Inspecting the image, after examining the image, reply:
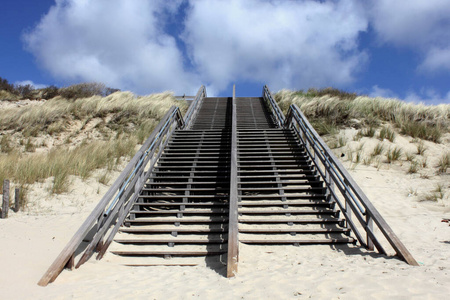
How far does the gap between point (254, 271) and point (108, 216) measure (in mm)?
2668

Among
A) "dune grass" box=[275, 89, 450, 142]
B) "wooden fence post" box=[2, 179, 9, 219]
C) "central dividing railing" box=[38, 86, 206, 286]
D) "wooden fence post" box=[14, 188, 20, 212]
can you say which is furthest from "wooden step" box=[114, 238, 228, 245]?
"dune grass" box=[275, 89, 450, 142]

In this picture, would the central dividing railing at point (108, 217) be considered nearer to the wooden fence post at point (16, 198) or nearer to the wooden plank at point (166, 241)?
the wooden plank at point (166, 241)

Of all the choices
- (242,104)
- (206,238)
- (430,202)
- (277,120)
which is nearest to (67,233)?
(206,238)

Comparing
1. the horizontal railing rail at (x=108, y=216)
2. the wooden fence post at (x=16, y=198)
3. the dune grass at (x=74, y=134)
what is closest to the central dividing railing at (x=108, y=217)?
the horizontal railing rail at (x=108, y=216)

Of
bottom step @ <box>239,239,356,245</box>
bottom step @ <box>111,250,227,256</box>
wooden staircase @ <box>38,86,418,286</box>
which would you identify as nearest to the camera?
wooden staircase @ <box>38,86,418,286</box>

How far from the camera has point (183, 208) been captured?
6031 mm

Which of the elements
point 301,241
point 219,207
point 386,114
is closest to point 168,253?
point 219,207

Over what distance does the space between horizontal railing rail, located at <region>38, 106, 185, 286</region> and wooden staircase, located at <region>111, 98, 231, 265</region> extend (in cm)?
20

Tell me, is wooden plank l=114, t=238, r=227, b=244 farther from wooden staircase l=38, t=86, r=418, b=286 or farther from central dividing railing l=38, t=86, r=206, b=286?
central dividing railing l=38, t=86, r=206, b=286

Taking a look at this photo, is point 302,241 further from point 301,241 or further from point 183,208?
point 183,208

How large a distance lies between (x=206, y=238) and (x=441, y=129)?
1041cm

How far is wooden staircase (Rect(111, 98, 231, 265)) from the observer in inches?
189

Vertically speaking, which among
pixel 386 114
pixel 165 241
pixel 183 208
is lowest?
pixel 165 241

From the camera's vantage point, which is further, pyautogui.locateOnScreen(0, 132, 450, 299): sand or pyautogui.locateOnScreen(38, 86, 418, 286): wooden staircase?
pyautogui.locateOnScreen(38, 86, 418, 286): wooden staircase
